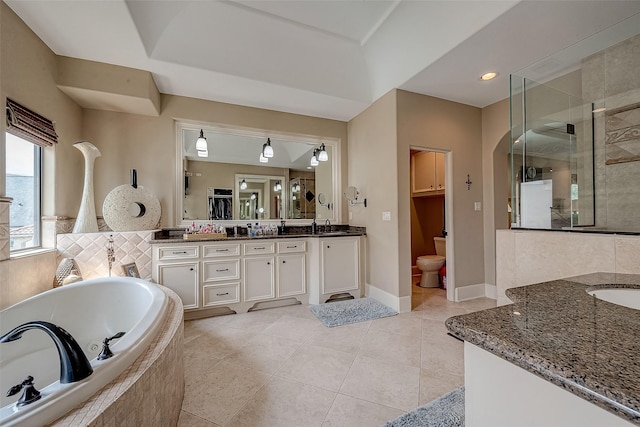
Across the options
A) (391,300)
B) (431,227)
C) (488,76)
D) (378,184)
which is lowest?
(391,300)

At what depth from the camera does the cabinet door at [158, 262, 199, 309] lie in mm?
2646

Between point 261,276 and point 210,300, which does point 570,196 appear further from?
point 210,300

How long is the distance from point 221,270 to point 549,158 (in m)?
3.37

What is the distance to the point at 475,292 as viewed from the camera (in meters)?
3.38

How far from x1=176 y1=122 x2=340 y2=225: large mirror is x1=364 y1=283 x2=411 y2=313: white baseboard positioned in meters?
1.23

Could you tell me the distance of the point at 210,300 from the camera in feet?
9.14

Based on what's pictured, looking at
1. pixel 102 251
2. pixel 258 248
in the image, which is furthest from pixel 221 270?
pixel 102 251

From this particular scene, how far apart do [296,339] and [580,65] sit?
11.2 ft

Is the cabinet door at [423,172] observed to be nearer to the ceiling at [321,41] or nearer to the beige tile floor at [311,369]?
the ceiling at [321,41]

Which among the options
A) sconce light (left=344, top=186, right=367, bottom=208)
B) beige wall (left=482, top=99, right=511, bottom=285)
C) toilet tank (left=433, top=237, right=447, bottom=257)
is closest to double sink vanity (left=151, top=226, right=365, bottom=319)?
sconce light (left=344, top=186, right=367, bottom=208)

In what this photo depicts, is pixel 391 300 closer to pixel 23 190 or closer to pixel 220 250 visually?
pixel 220 250

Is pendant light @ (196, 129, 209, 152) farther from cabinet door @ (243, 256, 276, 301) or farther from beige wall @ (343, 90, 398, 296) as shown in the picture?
beige wall @ (343, 90, 398, 296)

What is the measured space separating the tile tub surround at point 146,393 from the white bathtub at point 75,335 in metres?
0.04

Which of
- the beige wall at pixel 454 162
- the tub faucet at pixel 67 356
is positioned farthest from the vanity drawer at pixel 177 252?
the beige wall at pixel 454 162
